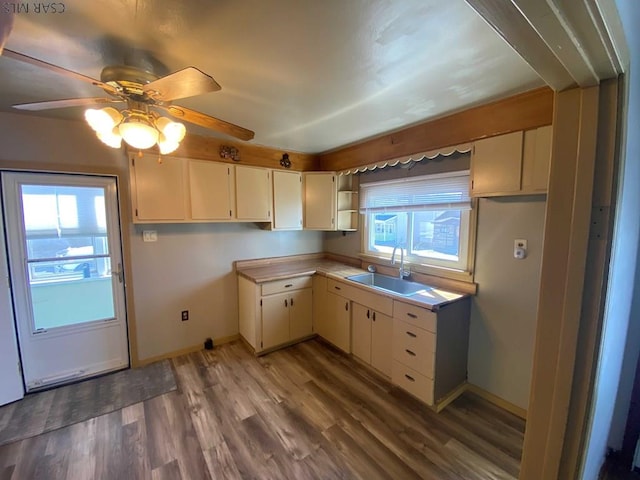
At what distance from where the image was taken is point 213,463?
172 cm

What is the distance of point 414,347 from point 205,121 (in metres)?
2.25

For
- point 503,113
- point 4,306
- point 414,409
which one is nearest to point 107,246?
point 4,306

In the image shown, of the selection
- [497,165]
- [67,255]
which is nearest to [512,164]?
[497,165]

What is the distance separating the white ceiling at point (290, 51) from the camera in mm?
1090

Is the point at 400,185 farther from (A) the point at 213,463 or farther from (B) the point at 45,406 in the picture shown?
(B) the point at 45,406

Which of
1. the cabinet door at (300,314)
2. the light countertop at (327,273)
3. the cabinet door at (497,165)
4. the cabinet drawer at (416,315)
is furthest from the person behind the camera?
the cabinet door at (300,314)

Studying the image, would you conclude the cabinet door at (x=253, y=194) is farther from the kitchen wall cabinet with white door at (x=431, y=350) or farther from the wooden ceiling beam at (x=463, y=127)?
the kitchen wall cabinet with white door at (x=431, y=350)

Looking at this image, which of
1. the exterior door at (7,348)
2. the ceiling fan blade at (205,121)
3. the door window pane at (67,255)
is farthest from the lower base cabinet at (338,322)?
the exterior door at (7,348)

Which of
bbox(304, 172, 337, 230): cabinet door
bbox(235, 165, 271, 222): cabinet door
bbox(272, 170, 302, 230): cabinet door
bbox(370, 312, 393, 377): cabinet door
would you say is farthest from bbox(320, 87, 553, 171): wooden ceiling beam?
bbox(370, 312, 393, 377): cabinet door

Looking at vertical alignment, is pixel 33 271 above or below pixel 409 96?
below

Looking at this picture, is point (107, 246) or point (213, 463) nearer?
point (213, 463)

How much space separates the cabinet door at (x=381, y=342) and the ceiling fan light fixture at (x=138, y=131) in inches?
85.3

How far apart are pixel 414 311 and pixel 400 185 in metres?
1.32

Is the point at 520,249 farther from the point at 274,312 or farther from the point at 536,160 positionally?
the point at 274,312
